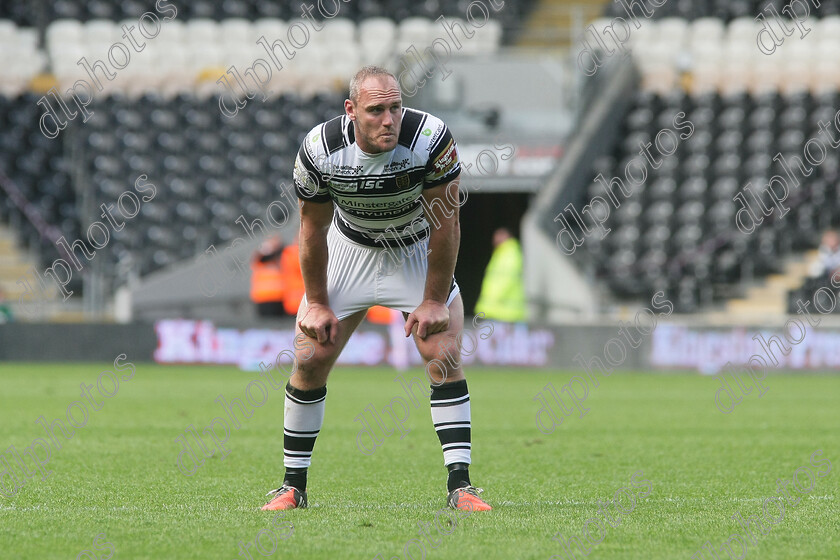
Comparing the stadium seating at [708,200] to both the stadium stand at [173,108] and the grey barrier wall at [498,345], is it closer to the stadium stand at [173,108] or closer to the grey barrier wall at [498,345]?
the grey barrier wall at [498,345]

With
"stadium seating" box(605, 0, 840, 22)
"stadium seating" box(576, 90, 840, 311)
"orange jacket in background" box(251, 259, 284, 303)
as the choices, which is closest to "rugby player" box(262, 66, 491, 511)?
"orange jacket in background" box(251, 259, 284, 303)

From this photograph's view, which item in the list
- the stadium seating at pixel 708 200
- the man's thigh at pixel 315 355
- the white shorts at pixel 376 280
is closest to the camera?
the man's thigh at pixel 315 355

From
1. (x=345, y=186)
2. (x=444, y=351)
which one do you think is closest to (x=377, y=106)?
(x=345, y=186)

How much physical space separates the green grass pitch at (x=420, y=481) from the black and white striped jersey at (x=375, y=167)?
1.41m

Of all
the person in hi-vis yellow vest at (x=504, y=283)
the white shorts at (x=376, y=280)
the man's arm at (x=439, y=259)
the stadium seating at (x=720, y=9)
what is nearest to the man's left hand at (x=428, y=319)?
the man's arm at (x=439, y=259)

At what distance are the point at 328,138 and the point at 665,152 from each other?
1873 centimetres

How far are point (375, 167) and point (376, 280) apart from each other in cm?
63

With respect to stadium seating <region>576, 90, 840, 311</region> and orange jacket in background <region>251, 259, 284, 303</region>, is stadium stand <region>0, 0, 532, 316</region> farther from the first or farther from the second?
stadium seating <region>576, 90, 840, 311</region>

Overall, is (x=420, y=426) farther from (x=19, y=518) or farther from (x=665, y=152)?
(x=665, y=152)

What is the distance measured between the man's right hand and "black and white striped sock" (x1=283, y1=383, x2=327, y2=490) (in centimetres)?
30

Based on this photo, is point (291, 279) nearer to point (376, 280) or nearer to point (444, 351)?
point (376, 280)

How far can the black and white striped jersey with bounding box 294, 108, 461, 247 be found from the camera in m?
5.26

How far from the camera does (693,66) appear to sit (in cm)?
2509

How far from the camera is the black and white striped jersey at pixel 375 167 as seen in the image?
17.3ft
